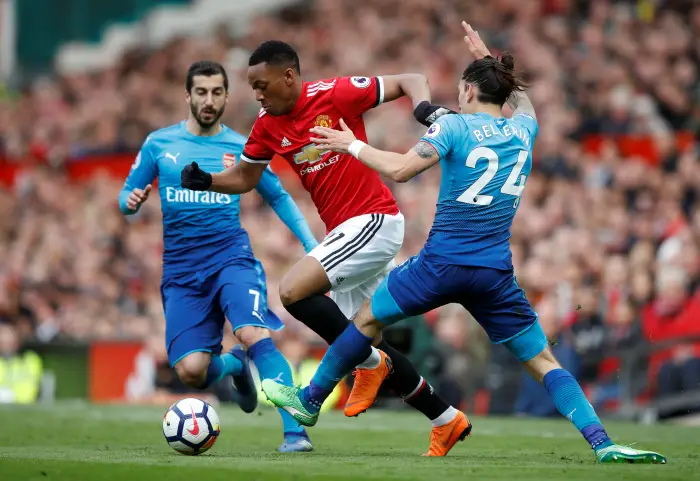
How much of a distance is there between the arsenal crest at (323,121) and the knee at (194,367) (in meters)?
2.31

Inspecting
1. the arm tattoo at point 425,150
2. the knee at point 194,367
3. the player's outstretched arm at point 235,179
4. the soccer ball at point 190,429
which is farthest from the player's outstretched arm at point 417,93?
the knee at point 194,367

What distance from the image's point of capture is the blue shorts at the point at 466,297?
26.2 feet

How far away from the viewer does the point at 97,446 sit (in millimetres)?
9953

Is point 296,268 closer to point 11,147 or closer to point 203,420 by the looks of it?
point 203,420

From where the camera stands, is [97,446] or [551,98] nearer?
[97,446]

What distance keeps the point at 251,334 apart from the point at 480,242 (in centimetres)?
222

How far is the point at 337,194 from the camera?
8.77 metres

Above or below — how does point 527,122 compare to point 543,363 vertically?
above

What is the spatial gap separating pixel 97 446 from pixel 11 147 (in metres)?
15.3

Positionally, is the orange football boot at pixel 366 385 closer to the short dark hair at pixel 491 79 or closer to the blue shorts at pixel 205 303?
the blue shorts at pixel 205 303

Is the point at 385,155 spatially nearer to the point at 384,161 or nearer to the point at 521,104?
the point at 384,161

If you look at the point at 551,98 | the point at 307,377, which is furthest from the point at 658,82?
the point at 307,377

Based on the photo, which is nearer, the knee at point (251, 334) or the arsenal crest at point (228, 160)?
the knee at point (251, 334)

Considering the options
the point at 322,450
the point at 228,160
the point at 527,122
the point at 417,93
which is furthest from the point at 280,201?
the point at 527,122
